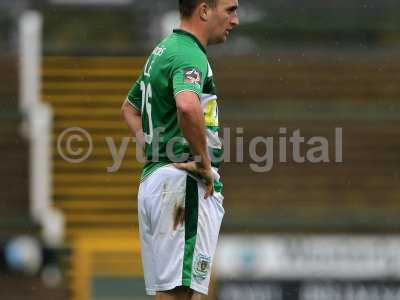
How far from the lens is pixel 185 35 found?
4191 millimetres

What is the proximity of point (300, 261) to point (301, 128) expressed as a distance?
121 cm

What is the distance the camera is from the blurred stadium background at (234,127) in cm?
892

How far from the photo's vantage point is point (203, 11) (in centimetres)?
421

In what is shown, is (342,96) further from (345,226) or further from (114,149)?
(114,149)

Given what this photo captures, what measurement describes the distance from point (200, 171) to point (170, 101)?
273 mm

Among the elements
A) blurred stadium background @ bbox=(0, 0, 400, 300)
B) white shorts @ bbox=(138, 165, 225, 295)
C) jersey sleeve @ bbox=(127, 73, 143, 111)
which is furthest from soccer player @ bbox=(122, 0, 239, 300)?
A: blurred stadium background @ bbox=(0, 0, 400, 300)

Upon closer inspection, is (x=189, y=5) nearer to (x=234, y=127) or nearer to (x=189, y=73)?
(x=189, y=73)

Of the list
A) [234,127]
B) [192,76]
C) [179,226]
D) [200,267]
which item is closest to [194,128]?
[192,76]

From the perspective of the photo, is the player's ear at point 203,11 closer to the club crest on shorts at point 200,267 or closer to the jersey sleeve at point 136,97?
the jersey sleeve at point 136,97

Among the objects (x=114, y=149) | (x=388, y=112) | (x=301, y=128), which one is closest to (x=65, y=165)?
(x=114, y=149)

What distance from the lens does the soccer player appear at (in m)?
4.18

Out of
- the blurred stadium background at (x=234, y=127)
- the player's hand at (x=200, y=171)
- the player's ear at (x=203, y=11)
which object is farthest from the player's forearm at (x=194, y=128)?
the blurred stadium background at (x=234, y=127)

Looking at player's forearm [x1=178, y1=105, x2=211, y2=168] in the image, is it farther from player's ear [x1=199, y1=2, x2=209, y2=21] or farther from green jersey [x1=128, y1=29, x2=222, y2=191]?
player's ear [x1=199, y1=2, x2=209, y2=21]

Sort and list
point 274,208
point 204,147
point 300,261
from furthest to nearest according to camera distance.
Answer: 1. point 274,208
2. point 300,261
3. point 204,147
